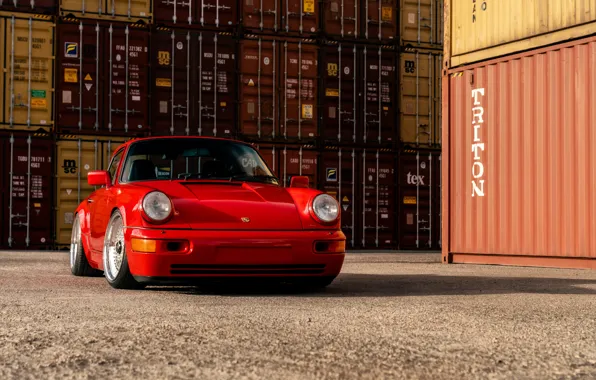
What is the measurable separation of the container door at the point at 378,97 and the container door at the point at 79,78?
5472 millimetres

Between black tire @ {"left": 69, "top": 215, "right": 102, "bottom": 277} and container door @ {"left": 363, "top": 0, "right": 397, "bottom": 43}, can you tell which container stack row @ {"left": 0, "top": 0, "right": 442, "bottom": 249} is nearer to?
container door @ {"left": 363, "top": 0, "right": 397, "bottom": 43}

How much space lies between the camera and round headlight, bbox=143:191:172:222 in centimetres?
571

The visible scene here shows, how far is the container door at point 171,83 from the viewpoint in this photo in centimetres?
1595

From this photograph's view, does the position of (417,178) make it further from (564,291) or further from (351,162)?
(564,291)

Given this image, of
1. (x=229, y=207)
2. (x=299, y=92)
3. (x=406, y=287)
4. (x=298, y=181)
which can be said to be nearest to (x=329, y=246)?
(x=229, y=207)

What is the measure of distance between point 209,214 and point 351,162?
11.5m

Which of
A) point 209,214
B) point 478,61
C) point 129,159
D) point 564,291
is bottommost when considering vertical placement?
point 564,291

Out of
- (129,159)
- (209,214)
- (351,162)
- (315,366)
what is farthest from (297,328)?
(351,162)

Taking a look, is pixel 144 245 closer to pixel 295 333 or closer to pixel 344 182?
pixel 295 333

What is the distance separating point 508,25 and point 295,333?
848 cm

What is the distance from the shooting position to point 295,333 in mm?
3906

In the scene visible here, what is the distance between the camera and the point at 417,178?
58.1 feet

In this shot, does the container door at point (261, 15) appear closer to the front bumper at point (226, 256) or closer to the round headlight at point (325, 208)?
the round headlight at point (325, 208)

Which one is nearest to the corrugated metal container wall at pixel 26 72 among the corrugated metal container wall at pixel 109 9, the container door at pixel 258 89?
the corrugated metal container wall at pixel 109 9
